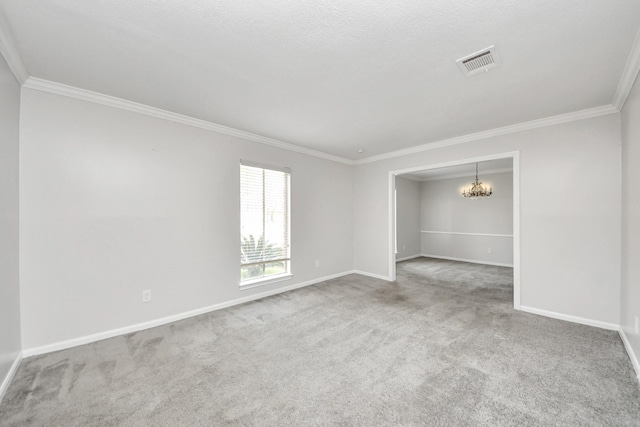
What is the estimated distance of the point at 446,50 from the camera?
1896mm

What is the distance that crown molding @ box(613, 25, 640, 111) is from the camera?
1859 mm

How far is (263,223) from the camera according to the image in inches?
158

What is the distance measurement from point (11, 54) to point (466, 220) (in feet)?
27.8

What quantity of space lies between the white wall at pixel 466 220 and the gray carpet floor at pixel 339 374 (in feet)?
13.5

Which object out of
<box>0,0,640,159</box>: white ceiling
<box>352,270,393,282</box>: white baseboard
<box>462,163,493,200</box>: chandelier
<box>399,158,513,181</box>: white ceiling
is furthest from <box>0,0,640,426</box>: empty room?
<box>462,163,493,200</box>: chandelier

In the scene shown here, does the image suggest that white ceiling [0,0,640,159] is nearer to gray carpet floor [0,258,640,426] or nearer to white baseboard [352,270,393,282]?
gray carpet floor [0,258,640,426]

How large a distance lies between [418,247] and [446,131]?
201 inches

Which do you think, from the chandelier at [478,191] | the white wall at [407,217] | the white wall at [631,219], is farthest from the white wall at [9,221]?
the chandelier at [478,191]

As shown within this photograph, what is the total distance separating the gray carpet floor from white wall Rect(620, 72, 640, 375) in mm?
309

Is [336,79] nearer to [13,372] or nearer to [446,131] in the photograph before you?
[446,131]

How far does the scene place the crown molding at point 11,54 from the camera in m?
1.68

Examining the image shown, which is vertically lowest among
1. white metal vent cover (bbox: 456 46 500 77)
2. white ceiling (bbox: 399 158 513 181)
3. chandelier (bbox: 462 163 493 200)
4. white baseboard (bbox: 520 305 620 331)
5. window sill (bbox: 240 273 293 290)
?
white baseboard (bbox: 520 305 620 331)

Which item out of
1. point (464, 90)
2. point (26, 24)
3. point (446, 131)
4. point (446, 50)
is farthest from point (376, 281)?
point (26, 24)

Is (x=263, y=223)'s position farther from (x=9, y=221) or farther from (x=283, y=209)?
(x=9, y=221)
